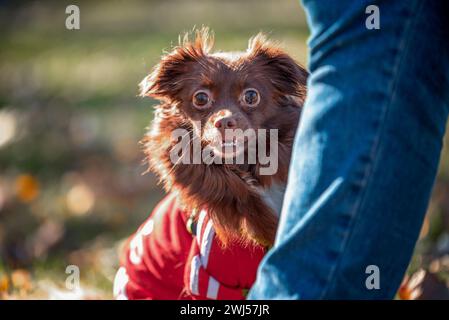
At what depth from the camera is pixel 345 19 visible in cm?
168

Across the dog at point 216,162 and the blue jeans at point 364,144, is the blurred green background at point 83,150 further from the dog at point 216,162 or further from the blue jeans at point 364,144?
the blue jeans at point 364,144

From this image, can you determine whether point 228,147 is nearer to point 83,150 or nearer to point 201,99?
point 201,99

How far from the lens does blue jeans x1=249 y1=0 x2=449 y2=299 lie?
1.66 m

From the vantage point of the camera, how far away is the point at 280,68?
255 cm

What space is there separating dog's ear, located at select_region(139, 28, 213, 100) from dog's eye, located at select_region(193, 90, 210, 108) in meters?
0.09

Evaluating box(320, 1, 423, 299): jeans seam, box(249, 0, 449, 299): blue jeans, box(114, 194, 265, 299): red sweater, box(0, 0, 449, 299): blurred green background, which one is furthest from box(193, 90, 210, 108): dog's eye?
box(320, 1, 423, 299): jeans seam

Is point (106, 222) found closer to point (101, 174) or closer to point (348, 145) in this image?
point (101, 174)

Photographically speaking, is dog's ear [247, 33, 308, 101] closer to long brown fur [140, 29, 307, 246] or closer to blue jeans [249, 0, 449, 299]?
long brown fur [140, 29, 307, 246]

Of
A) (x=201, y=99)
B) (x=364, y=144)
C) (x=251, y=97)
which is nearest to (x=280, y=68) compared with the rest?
(x=251, y=97)

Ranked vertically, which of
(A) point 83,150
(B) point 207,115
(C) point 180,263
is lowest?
(C) point 180,263

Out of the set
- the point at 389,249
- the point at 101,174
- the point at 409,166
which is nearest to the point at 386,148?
the point at 409,166

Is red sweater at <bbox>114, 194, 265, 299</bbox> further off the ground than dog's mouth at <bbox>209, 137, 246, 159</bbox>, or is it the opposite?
dog's mouth at <bbox>209, 137, 246, 159</bbox>

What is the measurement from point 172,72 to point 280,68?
0.38m
